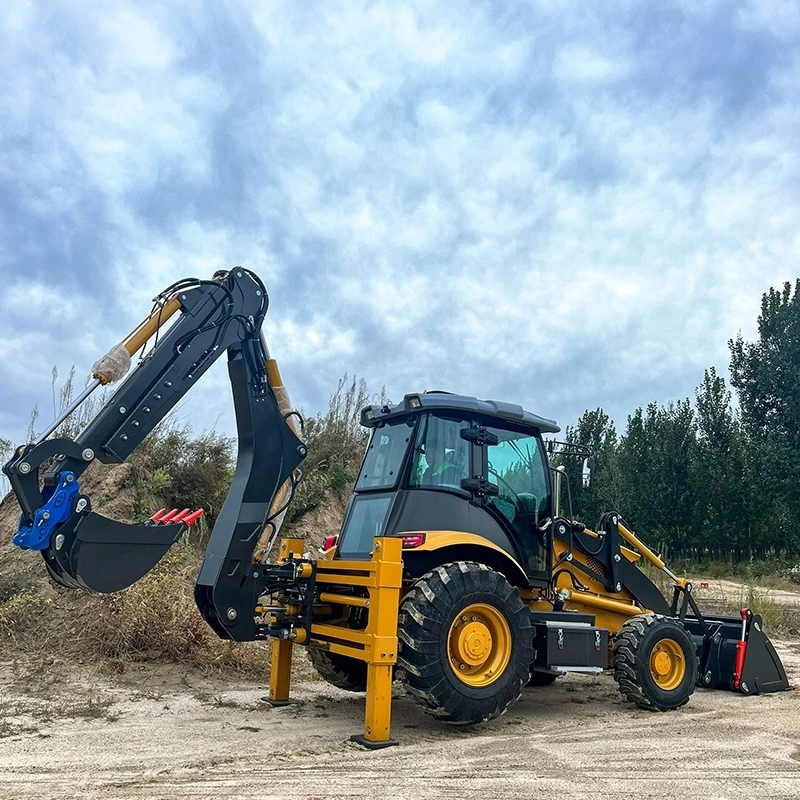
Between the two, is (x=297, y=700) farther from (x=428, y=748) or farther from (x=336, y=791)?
(x=336, y=791)

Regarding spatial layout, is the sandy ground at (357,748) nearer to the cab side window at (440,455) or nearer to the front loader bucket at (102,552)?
the front loader bucket at (102,552)

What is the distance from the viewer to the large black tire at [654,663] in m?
6.80

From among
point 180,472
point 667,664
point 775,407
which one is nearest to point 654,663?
point 667,664

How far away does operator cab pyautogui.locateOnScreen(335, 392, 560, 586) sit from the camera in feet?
21.0

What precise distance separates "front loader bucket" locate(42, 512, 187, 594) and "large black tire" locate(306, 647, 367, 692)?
2248 millimetres

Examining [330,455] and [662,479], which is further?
[662,479]

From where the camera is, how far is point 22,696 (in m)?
6.93

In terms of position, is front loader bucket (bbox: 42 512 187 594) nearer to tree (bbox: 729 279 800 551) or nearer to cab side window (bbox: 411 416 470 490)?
cab side window (bbox: 411 416 470 490)

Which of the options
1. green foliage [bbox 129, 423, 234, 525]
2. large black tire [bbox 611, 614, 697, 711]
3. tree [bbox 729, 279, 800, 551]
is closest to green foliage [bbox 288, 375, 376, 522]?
green foliage [bbox 129, 423, 234, 525]

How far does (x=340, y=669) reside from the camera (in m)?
7.11

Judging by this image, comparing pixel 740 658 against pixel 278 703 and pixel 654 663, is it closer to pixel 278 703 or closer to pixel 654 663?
pixel 654 663

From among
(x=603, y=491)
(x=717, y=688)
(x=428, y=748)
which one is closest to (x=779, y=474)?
(x=603, y=491)

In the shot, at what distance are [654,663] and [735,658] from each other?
1.42 metres

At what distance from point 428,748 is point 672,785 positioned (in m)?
1.62
